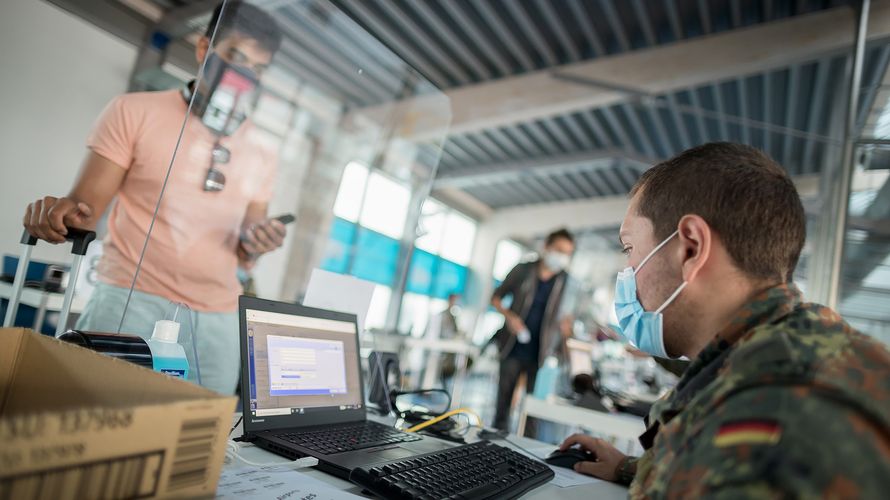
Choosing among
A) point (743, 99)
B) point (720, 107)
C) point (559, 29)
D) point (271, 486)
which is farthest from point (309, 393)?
point (720, 107)

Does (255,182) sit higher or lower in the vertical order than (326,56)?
lower

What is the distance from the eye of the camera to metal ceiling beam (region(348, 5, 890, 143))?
4516mm

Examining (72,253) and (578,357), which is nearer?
(72,253)

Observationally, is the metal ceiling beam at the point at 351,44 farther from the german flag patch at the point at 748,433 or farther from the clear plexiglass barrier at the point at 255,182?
the german flag patch at the point at 748,433

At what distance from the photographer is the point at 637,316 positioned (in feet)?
3.41

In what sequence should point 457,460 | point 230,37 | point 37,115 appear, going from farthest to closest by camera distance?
point 37,115 < point 230,37 < point 457,460

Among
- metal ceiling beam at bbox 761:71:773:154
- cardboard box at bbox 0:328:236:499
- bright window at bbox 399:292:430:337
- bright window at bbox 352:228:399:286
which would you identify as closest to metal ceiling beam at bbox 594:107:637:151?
metal ceiling beam at bbox 761:71:773:154

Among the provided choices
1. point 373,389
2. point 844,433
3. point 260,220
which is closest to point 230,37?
point 260,220

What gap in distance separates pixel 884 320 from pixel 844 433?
4751mm

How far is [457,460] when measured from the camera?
3.31 ft

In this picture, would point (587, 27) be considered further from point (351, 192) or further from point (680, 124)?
point (351, 192)

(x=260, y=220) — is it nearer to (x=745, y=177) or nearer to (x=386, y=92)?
(x=386, y=92)

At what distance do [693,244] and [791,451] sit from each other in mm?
418

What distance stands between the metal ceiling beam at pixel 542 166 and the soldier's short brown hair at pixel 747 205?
21.5 ft
